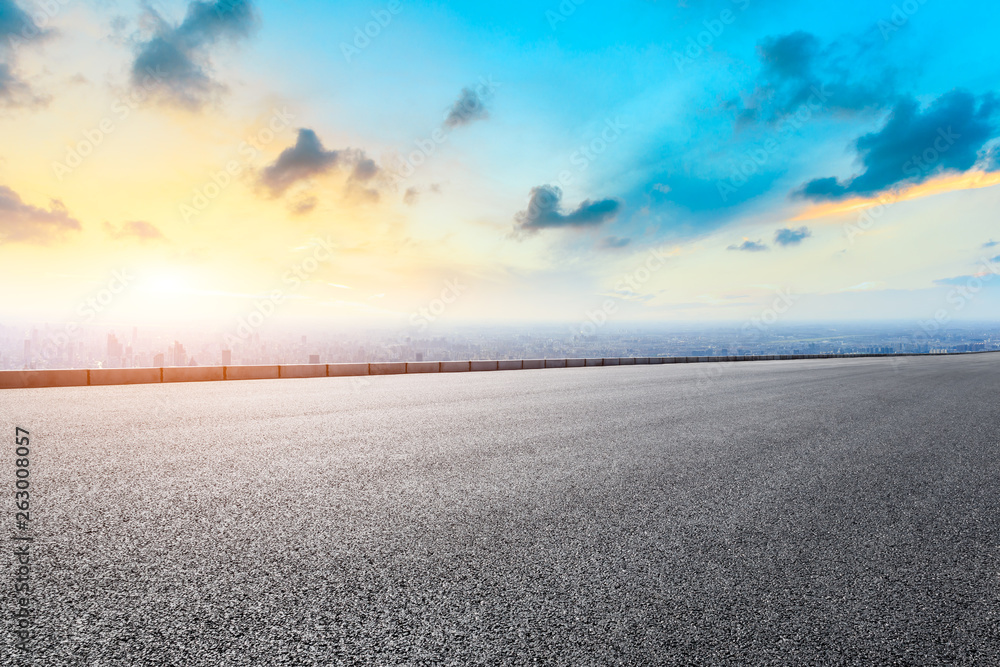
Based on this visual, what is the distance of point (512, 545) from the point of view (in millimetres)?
3688

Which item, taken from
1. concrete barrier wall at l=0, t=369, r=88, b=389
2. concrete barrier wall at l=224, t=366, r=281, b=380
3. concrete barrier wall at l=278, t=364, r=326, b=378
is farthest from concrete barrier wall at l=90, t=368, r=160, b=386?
concrete barrier wall at l=278, t=364, r=326, b=378

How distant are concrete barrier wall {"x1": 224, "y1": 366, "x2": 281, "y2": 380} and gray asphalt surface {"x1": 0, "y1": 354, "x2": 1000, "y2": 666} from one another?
346 inches

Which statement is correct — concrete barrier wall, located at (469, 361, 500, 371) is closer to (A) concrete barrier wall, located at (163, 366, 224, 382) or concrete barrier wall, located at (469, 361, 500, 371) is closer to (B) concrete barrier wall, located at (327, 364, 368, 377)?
(B) concrete barrier wall, located at (327, 364, 368, 377)

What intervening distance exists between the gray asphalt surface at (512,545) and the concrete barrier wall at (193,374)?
7.93 m

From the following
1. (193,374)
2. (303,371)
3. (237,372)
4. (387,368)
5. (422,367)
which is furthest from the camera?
(422,367)

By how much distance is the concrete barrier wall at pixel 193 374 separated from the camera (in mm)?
16109

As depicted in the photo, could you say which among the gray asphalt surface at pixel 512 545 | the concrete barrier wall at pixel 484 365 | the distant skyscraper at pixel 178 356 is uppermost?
→ the distant skyscraper at pixel 178 356

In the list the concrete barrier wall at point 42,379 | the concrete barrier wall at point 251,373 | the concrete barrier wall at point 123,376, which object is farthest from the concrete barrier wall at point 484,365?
the concrete barrier wall at point 42,379

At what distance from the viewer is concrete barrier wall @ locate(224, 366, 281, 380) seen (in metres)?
17.3

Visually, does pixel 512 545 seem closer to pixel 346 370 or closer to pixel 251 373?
pixel 251 373

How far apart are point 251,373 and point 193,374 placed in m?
1.74

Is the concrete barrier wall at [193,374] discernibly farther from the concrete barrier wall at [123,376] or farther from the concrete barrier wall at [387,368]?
the concrete barrier wall at [387,368]

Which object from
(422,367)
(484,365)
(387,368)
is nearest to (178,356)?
(387,368)

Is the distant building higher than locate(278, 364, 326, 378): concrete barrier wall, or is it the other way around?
the distant building
